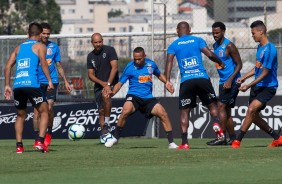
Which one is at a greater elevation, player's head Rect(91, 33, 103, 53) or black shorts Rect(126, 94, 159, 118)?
player's head Rect(91, 33, 103, 53)

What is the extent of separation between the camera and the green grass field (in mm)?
13008

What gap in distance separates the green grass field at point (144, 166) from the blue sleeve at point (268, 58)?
4.43ft

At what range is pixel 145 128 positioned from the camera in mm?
25391

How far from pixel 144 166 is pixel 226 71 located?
18.1 ft

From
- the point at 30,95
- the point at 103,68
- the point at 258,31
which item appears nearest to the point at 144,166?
the point at 30,95

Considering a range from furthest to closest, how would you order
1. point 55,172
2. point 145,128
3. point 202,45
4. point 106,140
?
point 145,128 < point 106,140 < point 202,45 < point 55,172

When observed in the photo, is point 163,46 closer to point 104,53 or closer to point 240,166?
point 104,53

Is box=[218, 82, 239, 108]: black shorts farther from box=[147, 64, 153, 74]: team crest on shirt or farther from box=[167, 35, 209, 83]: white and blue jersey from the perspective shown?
box=[167, 35, 209, 83]: white and blue jersey

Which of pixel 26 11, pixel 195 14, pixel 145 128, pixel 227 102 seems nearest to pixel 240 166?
pixel 227 102

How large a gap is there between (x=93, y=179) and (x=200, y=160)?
2.71 metres

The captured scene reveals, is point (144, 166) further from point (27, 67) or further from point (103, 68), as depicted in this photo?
point (103, 68)

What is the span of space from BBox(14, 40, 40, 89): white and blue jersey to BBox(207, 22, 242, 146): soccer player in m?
3.68

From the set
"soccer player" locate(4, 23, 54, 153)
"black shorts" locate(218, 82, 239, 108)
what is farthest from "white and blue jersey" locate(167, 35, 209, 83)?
"soccer player" locate(4, 23, 54, 153)

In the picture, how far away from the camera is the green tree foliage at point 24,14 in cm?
8469
